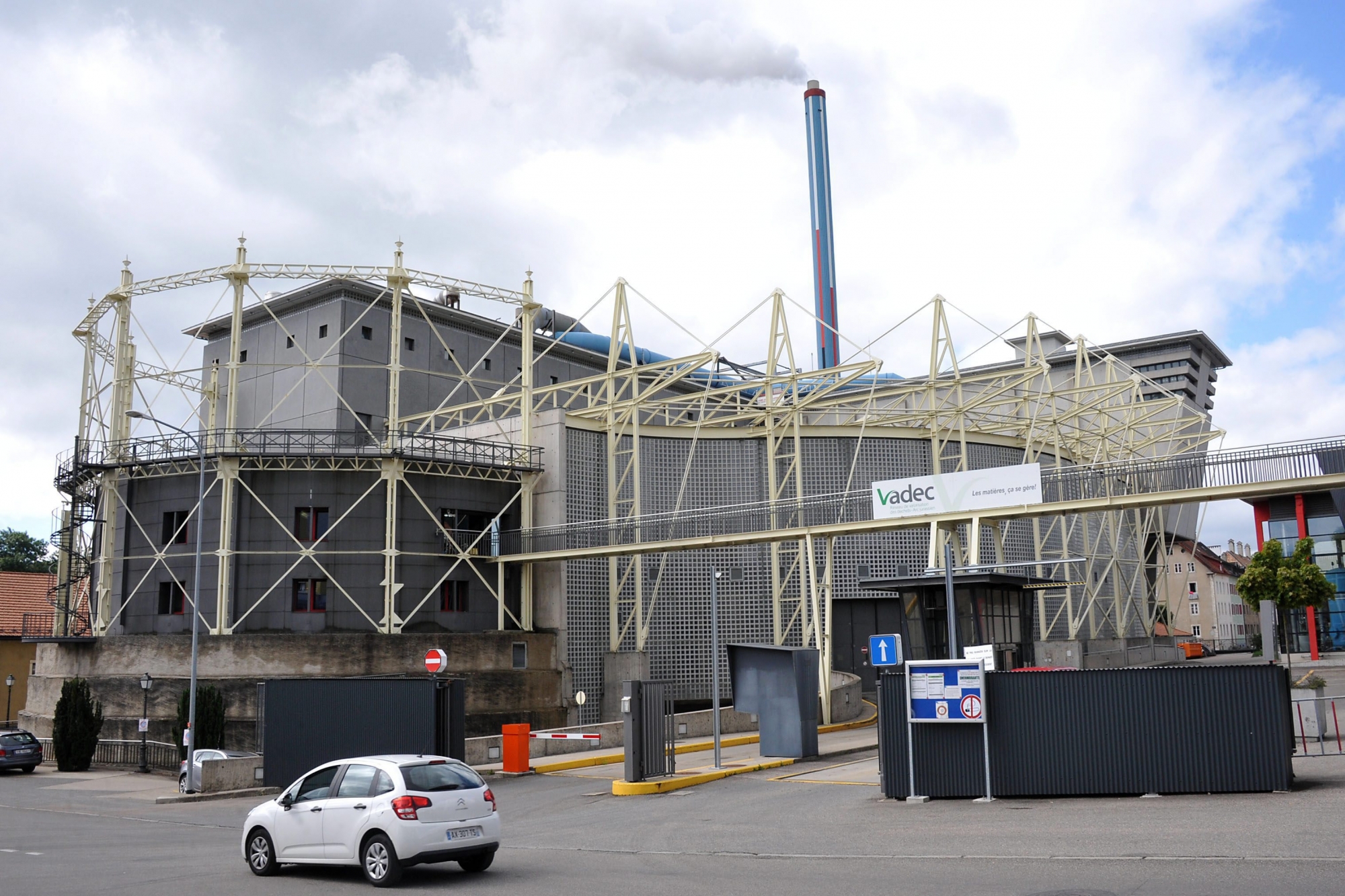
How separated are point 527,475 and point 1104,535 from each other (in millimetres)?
34108

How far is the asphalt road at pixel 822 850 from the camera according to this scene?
1130 cm

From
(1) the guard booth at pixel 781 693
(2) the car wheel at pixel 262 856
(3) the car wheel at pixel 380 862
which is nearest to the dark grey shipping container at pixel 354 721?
(1) the guard booth at pixel 781 693

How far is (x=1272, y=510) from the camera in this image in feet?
196

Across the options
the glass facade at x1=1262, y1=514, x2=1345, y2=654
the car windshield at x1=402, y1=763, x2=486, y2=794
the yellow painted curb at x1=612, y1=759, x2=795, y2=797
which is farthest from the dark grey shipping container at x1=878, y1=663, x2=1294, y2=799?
the glass facade at x1=1262, y1=514, x2=1345, y2=654

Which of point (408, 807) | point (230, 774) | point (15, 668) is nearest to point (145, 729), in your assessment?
point (230, 774)

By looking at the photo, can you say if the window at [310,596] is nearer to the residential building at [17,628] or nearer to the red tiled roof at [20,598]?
the residential building at [17,628]

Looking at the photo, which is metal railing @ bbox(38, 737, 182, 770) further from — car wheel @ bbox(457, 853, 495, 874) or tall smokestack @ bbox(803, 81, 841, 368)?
tall smokestack @ bbox(803, 81, 841, 368)

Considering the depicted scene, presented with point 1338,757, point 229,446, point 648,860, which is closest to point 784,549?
point 229,446

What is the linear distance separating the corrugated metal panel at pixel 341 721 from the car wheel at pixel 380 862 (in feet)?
36.5

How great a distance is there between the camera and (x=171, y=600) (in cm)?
3834

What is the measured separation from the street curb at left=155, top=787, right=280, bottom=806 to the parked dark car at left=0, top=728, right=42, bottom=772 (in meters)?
10.3

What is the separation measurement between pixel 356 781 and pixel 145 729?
23774 millimetres

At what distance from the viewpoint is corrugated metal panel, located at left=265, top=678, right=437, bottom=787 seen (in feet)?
79.0

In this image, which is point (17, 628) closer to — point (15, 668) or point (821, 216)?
point (15, 668)
